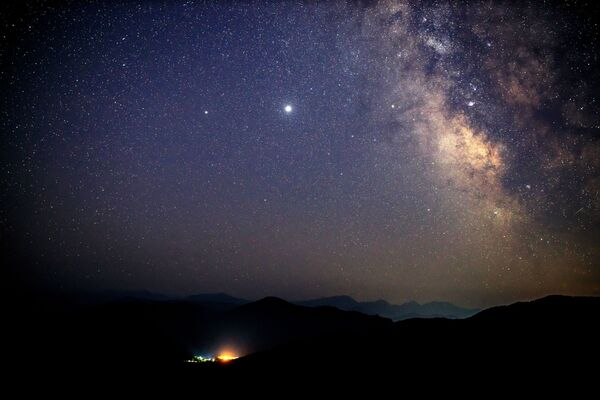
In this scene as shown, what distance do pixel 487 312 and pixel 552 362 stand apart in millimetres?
12683

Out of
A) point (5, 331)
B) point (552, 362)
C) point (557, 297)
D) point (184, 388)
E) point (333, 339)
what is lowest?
point (5, 331)

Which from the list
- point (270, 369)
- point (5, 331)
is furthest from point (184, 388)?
point (5, 331)

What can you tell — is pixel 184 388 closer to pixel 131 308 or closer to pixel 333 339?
pixel 333 339

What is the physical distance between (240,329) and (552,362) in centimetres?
10085

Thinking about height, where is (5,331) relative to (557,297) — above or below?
below

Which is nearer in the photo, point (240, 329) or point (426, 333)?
point (426, 333)

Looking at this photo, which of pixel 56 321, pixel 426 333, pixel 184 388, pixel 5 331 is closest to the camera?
pixel 184 388

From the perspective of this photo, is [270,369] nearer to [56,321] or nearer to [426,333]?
[426,333]

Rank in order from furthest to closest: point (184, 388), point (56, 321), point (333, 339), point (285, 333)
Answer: point (285, 333)
point (56, 321)
point (333, 339)
point (184, 388)

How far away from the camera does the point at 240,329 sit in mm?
103375

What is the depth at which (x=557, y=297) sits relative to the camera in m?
25.0

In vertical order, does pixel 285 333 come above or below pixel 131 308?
below

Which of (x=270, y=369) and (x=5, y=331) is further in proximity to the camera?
(x=5, y=331)

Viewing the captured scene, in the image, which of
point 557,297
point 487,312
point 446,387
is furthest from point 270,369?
point 557,297
